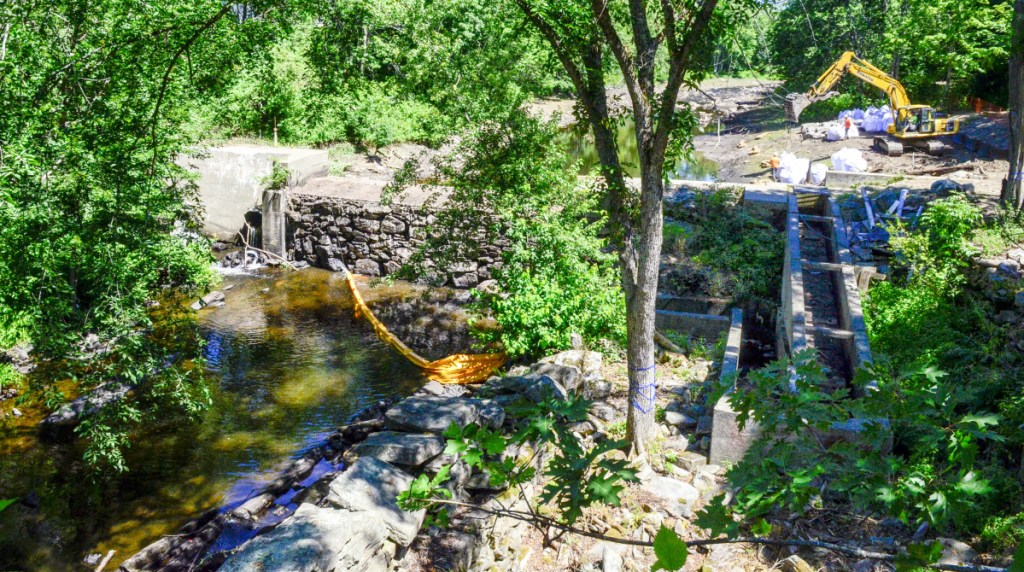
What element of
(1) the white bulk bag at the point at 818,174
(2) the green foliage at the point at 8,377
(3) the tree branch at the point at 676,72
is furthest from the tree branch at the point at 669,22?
(1) the white bulk bag at the point at 818,174

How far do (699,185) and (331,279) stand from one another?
777 centimetres

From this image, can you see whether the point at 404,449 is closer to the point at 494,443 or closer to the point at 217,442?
the point at 494,443

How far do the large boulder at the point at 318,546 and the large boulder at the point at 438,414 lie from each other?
137cm

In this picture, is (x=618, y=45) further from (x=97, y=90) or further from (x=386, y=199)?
(x=386, y=199)

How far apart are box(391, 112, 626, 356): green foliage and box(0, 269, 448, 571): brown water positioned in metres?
2.03

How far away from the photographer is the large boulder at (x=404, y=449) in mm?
5500

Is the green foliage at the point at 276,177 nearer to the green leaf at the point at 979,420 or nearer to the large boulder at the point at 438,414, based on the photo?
the large boulder at the point at 438,414

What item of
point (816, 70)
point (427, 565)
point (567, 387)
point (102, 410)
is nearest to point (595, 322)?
point (567, 387)

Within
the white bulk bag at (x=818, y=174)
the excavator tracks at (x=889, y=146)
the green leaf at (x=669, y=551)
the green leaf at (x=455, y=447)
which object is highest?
the excavator tracks at (x=889, y=146)

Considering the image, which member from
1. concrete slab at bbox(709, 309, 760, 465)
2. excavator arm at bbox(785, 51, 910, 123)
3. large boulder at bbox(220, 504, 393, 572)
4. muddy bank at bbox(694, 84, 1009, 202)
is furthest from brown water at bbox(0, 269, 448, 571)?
excavator arm at bbox(785, 51, 910, 123)

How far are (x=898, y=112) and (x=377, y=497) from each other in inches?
796

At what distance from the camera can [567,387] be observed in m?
7.35

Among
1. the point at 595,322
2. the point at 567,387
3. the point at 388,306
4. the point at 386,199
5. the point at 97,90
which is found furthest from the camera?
the point at 388,306

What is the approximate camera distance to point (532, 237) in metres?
9.07
